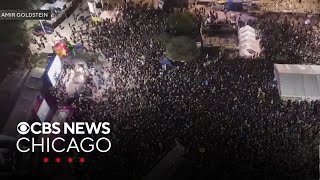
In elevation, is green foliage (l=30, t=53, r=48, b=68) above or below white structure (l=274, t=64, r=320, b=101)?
above

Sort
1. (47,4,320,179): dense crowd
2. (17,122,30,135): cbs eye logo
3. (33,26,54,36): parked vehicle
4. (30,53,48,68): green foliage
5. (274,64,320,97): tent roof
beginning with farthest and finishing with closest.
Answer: (33,26,54,36): parked vehicle, (30,53,48,68): green foliage, (274,64,320,97): tent roof, (17,122,30,135): cbs eye logo, (47,4,320,179): dense crowd

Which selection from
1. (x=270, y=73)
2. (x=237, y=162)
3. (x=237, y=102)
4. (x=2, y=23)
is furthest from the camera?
(x=2, y=23)

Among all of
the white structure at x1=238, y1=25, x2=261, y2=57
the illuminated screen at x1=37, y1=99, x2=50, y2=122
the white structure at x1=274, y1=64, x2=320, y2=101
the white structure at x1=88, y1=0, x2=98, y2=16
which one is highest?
Result: the white structure at x1=88, y1=0, x2=98, y2=16

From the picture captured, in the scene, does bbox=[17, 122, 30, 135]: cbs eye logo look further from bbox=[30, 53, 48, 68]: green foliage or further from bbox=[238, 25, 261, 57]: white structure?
bbox=[238, 25, 261, 57]: white structure

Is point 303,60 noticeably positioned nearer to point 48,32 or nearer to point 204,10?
point 204,10

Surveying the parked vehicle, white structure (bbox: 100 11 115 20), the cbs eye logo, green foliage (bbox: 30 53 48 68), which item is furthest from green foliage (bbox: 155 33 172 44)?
the cbs eye logo

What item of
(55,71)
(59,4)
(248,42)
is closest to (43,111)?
(55,71)

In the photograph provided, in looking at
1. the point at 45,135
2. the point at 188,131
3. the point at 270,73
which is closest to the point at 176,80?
the point at 188,131
